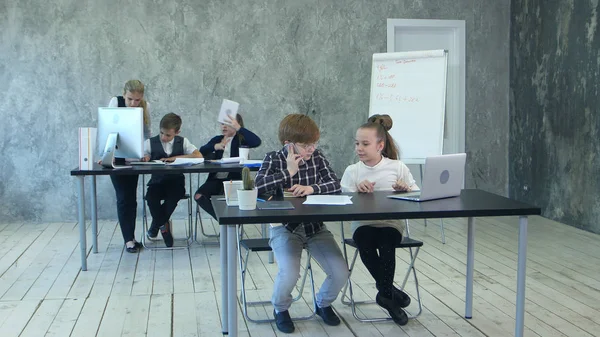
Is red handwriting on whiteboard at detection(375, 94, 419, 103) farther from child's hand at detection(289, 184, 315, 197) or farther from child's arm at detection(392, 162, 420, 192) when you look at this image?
child's hand at detection(289, 184, 315, 197)

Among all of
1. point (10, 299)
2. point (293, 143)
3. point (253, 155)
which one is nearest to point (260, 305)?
point (293, 143)

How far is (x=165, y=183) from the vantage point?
17.3 ft

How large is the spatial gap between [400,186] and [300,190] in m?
0.55

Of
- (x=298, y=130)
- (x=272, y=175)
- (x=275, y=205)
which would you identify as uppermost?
(x=298, y=130)

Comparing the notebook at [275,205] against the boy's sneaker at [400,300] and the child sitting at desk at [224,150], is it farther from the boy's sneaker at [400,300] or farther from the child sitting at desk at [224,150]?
the child sitting at desk at [224,150]

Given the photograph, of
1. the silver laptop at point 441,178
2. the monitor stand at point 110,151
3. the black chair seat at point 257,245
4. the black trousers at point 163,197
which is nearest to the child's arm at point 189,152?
the black trousers at point 163,197

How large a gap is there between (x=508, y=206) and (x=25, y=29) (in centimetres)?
511

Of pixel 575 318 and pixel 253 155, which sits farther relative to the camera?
pixel 253 155

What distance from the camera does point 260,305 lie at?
3.67m

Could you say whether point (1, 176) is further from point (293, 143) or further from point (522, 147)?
point (522, 147)

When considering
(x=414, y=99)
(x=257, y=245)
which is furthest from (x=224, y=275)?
(x=414, y=99)

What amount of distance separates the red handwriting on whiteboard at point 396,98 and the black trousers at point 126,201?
2509 millimetres

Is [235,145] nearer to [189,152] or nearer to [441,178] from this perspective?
[189,152]

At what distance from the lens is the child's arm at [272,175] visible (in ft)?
10.8
